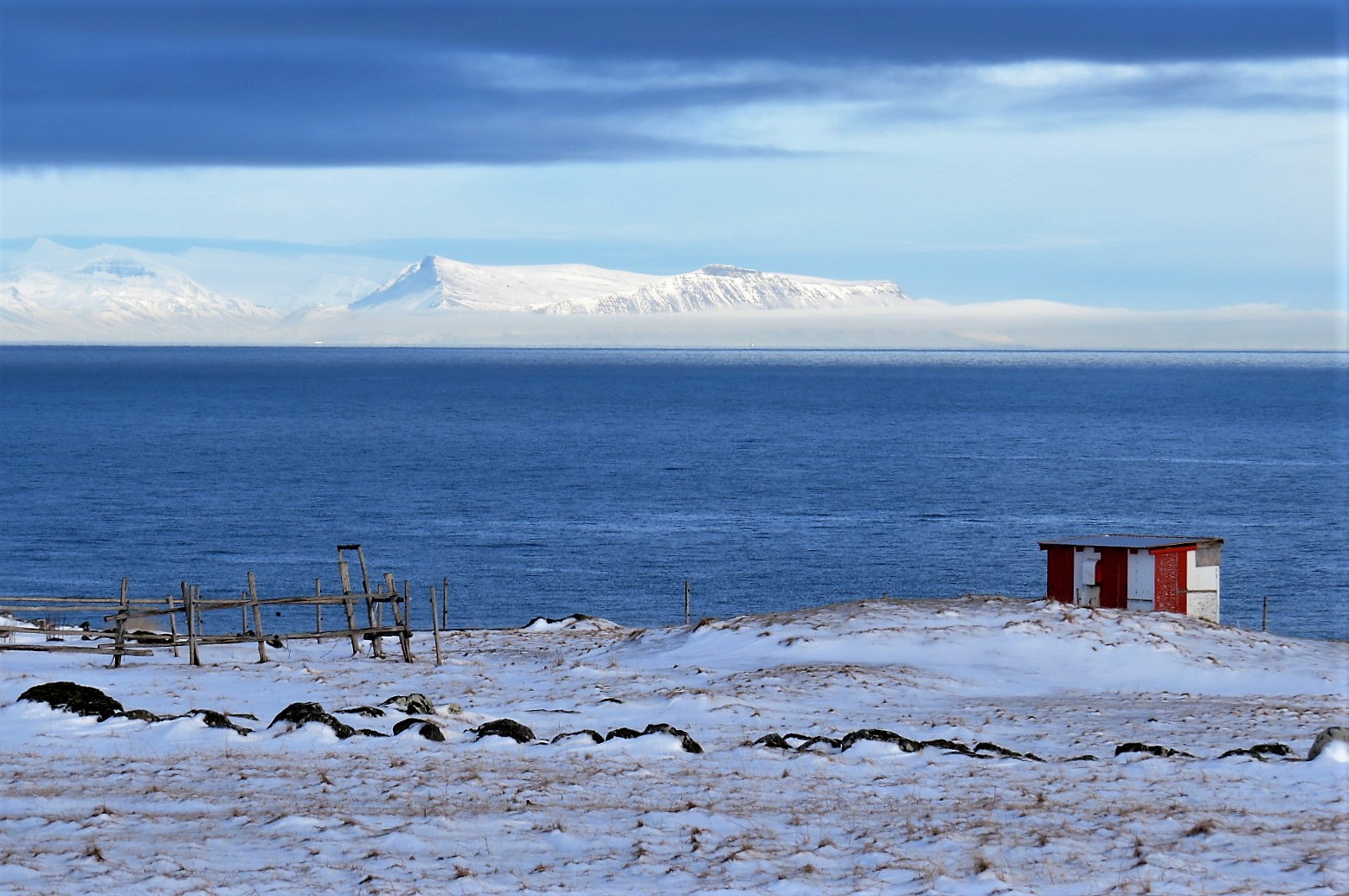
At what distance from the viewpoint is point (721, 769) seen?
741 inches

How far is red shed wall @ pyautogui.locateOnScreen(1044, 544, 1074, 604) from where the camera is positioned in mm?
41750

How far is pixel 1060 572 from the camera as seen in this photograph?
41.9 meters

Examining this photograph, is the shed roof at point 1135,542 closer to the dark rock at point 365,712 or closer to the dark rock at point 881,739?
the dark rock at point 881,739

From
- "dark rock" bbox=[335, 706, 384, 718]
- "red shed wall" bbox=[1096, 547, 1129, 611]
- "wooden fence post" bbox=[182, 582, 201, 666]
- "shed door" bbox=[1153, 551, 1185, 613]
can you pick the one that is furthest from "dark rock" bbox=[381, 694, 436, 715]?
"shed door" bbox=[1153, 551, 1185, 613]

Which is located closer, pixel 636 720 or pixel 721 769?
pixel 721 769

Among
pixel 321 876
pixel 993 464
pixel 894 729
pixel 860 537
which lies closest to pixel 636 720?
pixel 894 729

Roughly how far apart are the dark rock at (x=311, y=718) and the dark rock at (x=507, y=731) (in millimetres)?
1729

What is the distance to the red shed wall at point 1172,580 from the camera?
134ft

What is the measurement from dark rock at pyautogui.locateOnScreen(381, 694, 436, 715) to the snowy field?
30 cm

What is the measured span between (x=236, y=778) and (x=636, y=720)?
23.5ft

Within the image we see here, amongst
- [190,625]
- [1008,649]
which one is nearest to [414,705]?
[190,625]

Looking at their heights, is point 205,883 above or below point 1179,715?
above

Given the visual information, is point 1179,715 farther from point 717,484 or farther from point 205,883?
point 717,484

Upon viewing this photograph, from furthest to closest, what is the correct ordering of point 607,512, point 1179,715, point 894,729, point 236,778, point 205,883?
1. point 607,512
2. point 1179,715
3. point 894,729
4. point 236,778
5. point 205,883
